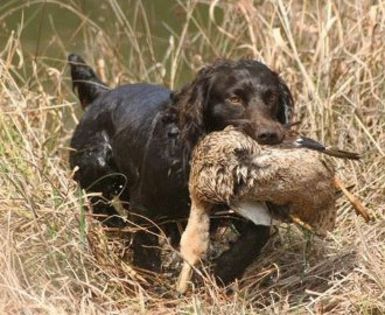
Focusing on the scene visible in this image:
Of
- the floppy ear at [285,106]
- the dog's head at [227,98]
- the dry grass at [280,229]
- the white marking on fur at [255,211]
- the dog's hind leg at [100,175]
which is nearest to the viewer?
the white marking on fur at [255,211]

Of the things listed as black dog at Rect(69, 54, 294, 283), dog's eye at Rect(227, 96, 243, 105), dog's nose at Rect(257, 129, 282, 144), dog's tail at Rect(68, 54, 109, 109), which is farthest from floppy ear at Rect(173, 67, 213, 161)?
dog's tail at Rect(68, 54, 109, 109)

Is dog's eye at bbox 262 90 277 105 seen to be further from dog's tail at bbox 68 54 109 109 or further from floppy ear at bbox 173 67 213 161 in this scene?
dog's tail at bbox 68 54 109 109

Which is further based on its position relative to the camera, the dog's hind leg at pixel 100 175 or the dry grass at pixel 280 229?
the dog's hind leg at pixel 100 175

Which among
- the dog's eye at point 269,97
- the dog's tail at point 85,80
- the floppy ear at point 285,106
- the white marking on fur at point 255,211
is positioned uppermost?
the dog's eye at point 269,97

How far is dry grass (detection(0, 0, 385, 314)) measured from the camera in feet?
17.0

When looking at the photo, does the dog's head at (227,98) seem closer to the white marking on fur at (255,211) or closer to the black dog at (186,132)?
the black dog at (186,132)

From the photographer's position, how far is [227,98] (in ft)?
17.8

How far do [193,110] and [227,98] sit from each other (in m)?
0.16

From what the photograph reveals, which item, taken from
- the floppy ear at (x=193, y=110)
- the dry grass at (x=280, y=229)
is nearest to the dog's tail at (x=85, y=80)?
the dry grass at (x=280, y=229)

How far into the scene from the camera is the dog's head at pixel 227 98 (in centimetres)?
540

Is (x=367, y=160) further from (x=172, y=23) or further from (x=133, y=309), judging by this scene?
(x=172, y=23)

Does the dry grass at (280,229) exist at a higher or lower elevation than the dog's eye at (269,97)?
lower

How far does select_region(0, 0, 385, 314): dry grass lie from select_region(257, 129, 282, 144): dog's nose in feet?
2.27

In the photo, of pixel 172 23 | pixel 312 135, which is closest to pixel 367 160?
pixel 312 135
